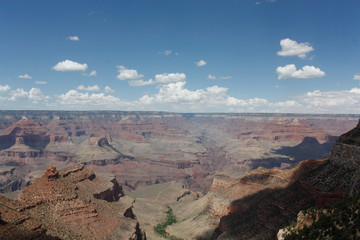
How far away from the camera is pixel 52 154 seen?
185 meters

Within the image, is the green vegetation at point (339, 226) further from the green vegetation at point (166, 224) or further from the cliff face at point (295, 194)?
the green vegetation at point (166, 224)

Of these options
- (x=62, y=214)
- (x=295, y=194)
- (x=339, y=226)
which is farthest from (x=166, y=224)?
(x=339, y=226)

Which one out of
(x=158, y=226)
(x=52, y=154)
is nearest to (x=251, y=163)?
(x=158, y=226)

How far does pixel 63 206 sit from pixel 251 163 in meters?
167

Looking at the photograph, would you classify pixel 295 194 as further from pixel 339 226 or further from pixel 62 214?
pixel 62 214

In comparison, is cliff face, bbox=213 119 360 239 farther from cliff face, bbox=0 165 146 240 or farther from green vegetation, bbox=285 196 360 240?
cliff face, bbox=0 165 146 240

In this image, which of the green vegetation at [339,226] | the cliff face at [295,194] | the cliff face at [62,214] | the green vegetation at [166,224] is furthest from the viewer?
the green vegetation at [166,224]

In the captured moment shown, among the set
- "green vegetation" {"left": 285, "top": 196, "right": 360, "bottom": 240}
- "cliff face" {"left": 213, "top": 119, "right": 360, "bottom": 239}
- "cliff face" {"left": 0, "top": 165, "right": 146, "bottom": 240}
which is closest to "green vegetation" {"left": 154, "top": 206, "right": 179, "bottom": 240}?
"cliff face" {"left": 0, "top": 165, "right": 146, "bottom": 240}

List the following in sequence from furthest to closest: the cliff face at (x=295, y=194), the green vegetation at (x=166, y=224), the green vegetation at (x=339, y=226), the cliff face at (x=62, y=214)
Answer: the green vegetation at (x=166, y=224), the cliff face at (x=295, y=194), the cliff face at (x=62, y=214), the green vegetation at (x=339, y=226)

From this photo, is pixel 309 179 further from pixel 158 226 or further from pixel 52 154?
pixel 52 154

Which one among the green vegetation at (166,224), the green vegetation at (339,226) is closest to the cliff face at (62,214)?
the green vegetation at (166,224)

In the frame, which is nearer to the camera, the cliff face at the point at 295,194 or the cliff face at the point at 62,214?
the cliff face at the point at 62,214

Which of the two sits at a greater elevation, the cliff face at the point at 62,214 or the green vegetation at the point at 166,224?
the cliff face at the point at 62,214

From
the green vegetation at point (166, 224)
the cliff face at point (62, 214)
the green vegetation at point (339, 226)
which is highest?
the green vegetation at point (339, 226)
